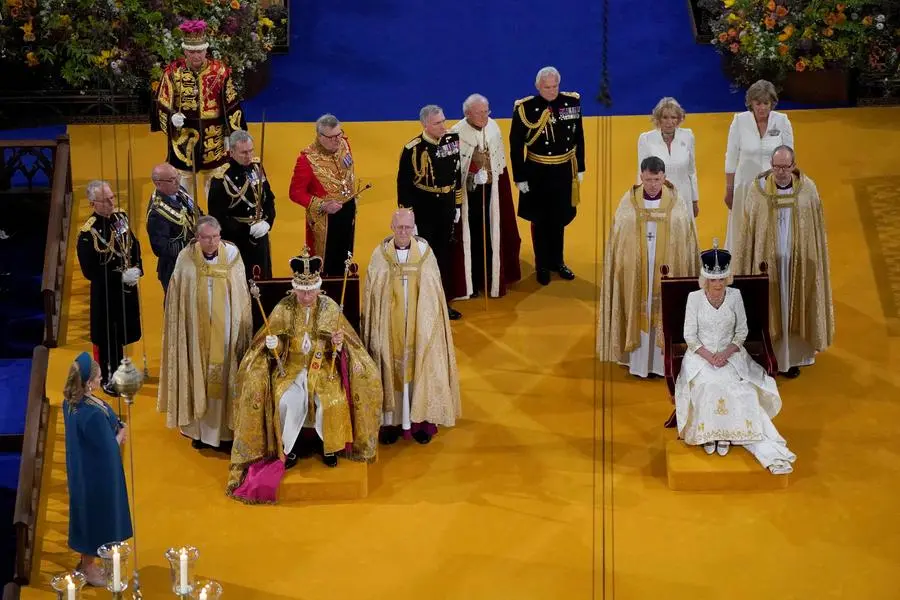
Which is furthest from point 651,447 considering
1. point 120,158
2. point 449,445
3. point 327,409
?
point 120,158

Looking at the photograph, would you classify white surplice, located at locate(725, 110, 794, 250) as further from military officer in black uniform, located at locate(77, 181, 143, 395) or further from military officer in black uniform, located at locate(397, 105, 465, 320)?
military officer in black uniform, located at locate(77, 181, 143, 395)

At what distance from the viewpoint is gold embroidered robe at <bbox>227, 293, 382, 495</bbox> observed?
37.3 feet

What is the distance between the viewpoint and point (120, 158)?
15.7 meters

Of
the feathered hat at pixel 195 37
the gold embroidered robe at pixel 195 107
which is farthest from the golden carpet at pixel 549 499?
the feathered hat at pixel 195 37

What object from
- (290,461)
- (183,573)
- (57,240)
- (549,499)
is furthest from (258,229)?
(183,573)

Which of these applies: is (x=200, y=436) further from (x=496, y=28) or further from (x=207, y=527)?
(x=496, y=28)

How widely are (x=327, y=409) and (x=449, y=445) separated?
1.02 meters

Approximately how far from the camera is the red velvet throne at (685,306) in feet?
39.0

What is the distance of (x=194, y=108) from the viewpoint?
13570 mm

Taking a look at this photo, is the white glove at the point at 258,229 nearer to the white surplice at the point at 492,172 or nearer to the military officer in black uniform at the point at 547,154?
the white surplice at the point at 492,172

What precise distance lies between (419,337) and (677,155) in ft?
7.84

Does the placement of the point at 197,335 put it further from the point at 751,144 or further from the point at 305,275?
the point at 751,144

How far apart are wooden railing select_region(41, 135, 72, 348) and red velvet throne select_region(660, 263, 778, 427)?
168 inches

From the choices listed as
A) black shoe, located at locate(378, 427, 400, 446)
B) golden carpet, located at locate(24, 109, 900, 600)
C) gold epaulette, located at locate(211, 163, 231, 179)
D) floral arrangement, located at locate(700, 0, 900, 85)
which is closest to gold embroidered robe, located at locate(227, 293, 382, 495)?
golden carpet, located at locate(24, 109, 900, 600)
